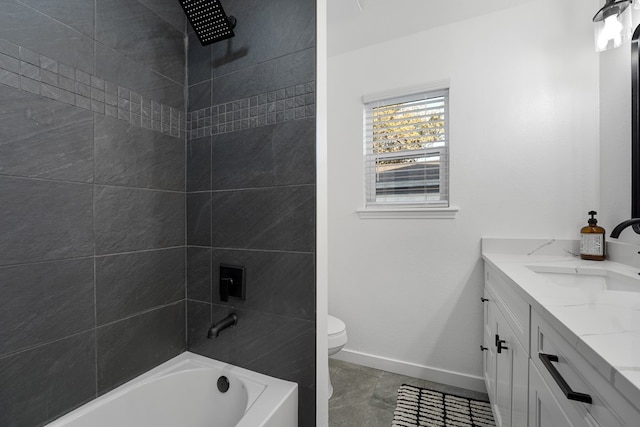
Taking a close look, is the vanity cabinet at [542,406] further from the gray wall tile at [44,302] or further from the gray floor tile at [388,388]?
the gray wall tile at [44,302]

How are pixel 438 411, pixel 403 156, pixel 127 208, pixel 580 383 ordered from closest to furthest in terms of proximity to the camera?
1. pixel 580 383
2. pixel 127 208
3. pixel 438 411
4. pixel 403 156

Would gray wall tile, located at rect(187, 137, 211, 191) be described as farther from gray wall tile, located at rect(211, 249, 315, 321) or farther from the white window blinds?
the white window blinds

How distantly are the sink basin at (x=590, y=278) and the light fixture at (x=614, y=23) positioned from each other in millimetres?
1021

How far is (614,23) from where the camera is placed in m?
1.24

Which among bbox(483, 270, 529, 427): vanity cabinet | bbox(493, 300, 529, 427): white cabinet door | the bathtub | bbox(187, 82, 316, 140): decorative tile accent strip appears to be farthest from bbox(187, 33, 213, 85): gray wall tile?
bbox(493, 300, 529, 427): white cabinet door

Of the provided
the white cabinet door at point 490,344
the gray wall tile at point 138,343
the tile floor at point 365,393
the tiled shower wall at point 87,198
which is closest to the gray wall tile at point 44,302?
the tiled shower wall at point 87,198

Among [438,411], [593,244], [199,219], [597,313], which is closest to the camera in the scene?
[597,313]

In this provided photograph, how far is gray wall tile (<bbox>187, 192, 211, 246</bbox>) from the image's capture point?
4.31 feet

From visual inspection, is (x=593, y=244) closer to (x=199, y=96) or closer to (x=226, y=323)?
(x=226, y=323)

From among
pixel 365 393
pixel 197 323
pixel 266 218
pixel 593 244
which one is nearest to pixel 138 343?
pixel 197 323

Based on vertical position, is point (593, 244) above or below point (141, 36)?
below

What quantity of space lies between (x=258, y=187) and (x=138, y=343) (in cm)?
82

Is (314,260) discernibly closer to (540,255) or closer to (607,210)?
(540,255)

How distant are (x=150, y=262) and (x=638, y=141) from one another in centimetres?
231
